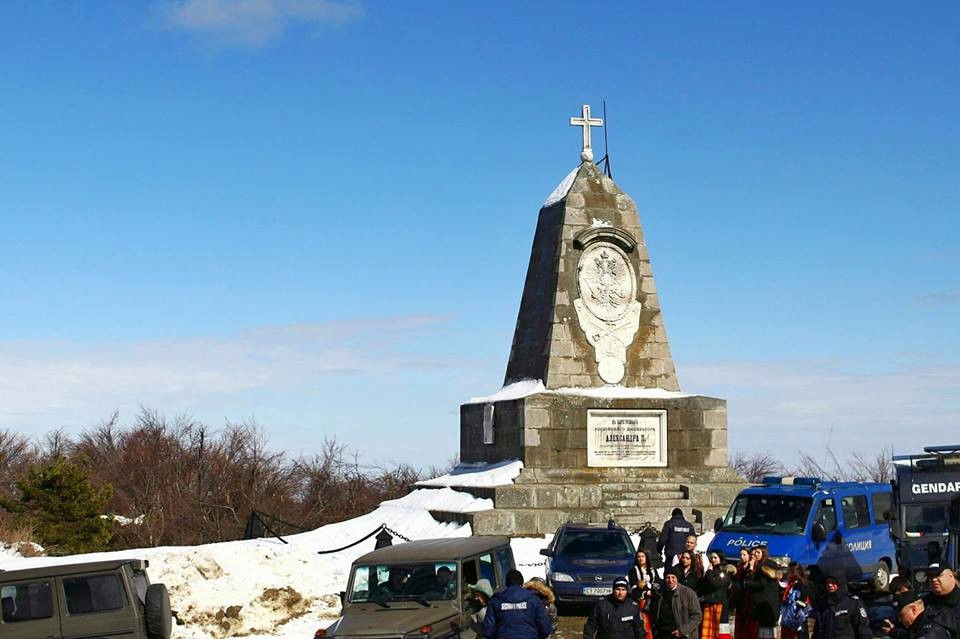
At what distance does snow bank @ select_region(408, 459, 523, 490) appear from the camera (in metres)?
25.1

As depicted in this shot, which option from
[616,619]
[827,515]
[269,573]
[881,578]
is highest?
[827,515]

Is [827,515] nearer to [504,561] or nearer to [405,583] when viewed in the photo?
[504,561]

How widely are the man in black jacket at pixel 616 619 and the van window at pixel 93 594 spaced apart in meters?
4.73

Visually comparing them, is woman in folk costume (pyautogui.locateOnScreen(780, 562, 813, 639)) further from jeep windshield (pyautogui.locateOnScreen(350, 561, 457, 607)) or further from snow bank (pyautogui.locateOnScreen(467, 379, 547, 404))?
snow bank (pyautogui.locateOnScreen(467, 379, 547, 404))

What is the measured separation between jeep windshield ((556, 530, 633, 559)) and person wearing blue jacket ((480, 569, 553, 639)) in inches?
260

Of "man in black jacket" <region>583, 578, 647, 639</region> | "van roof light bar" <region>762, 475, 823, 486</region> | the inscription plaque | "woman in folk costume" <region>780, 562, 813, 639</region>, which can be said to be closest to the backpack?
"woman in folk costume" <region>780, 562, 813, 639</region>

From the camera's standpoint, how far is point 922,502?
1873cm

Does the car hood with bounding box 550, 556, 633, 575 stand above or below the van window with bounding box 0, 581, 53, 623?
below

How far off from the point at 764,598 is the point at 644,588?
123 cm

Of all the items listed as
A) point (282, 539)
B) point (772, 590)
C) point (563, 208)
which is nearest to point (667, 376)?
point (563, 208)

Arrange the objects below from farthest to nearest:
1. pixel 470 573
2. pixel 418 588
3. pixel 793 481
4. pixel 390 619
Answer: pixel 793 481 → pixel 470 573 → pixel 418 588 → pixel 390 619

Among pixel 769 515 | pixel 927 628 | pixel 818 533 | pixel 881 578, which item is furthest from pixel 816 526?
pixel 927 628

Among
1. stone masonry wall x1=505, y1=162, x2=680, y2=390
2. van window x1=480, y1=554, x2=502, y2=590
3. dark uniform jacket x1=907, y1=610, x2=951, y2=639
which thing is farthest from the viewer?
stone masonry wall x1=505, y1=162, x2=680, y2=390

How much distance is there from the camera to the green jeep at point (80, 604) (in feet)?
40.6
